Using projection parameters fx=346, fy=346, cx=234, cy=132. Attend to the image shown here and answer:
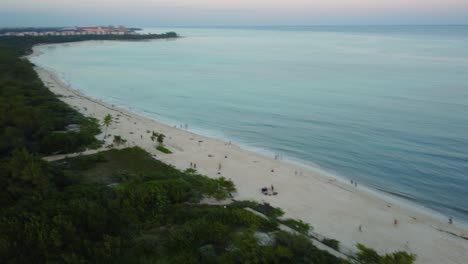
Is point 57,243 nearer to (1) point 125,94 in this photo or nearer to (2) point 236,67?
(1) point 125,94

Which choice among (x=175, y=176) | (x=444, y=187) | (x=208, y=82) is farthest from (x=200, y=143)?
(x=208, y=82)

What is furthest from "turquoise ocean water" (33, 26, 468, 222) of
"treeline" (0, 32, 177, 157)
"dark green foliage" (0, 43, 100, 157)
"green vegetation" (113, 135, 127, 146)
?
"dark green foliage" (0, 43, 100, 157)

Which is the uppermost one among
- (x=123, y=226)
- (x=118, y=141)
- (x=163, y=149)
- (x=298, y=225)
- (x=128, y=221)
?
(x=123, y=226)

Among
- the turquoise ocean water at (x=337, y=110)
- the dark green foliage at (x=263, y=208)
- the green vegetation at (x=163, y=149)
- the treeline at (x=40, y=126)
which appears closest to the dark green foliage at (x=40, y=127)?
the treeline at (x=40, y=126)

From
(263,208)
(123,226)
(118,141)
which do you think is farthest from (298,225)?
(118,141)

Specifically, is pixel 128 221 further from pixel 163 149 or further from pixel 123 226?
pixel 163 149

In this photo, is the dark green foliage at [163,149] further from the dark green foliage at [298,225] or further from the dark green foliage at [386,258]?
the dark green foliage at [386,258]

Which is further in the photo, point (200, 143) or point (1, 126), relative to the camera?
point (200, 143)
